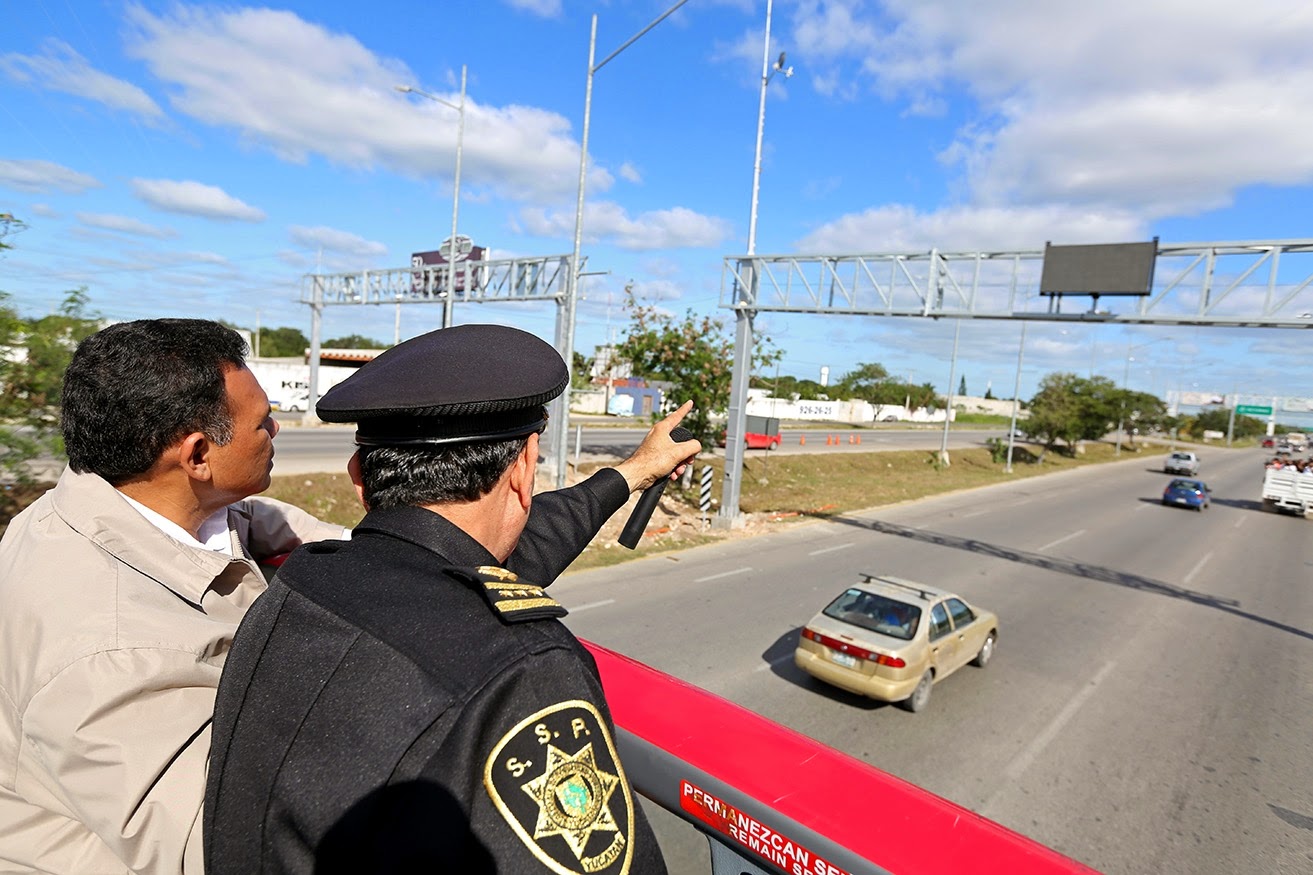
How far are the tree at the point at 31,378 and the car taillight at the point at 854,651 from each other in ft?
25.6

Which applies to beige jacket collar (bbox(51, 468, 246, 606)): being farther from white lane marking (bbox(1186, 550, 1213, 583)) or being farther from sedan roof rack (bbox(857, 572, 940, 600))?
white lane marking (bbox(1186, 550, 1213, 583))

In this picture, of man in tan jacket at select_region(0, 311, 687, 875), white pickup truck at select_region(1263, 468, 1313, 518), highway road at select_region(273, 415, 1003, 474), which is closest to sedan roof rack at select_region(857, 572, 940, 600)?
man in tan jacket at select_region(0, 311, 687, 875)

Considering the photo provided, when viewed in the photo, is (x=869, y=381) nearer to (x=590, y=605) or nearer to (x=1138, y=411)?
(x=1138, y=411)

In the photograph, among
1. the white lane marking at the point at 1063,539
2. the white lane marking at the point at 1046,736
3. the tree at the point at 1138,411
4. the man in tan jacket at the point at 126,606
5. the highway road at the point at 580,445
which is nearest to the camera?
the man in tan jacket at the point at 126,606

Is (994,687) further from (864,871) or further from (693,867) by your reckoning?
(864,871)

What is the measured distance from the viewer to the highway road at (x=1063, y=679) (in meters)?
5.75

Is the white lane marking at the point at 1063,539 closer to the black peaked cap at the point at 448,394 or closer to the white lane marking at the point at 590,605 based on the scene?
the white lane marking at the point at 590,605

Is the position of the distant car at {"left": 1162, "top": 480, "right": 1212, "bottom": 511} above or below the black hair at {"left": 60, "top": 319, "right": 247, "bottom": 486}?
below

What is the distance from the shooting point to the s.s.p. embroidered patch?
2.96ft

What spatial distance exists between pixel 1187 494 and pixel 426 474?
33444 mm

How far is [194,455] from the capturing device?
1.80m

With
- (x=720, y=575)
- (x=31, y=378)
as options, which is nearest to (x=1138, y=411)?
(x=720, y=575)

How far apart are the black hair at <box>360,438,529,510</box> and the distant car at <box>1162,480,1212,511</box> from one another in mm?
33303

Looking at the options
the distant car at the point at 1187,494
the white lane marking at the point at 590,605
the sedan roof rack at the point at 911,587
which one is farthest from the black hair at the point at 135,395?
the distant car at the point at 1187,494
